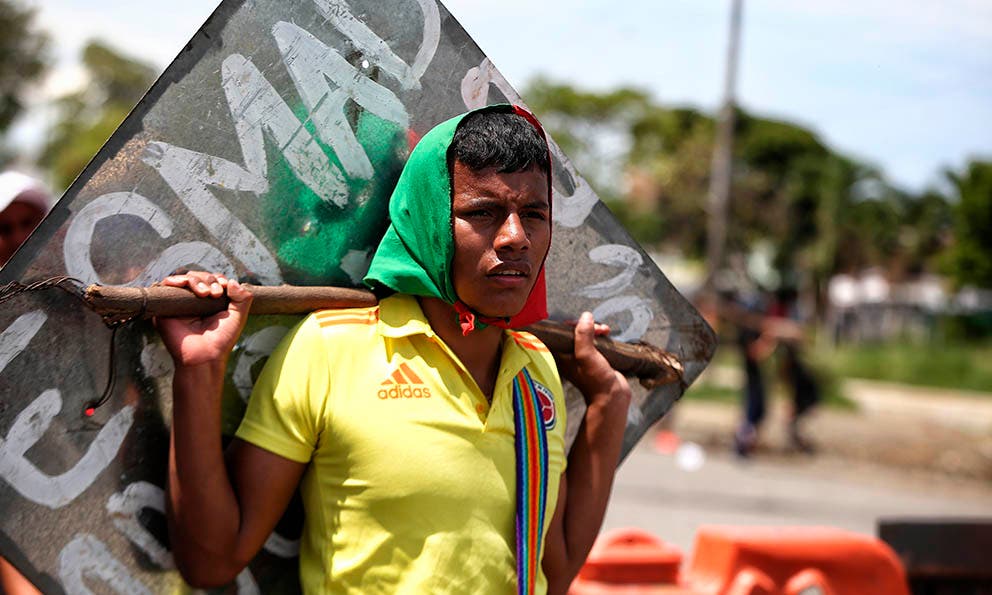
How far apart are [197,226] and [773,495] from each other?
8691mm

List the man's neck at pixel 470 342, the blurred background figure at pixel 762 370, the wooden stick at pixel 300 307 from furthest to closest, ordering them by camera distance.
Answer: the blurred background figure at pixel 762 370
the man's neck at pixel 470 342
the wooden stick at pixel 300 307

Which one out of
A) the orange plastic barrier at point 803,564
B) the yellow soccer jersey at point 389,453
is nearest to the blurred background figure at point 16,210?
the yellow soccer jersey at point 389,453

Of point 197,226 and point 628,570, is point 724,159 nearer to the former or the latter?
point 628,570

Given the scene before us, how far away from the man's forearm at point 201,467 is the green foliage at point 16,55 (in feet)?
71.5

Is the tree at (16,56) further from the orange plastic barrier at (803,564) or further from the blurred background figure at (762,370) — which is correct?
the orange plastic barrier at (803,564)

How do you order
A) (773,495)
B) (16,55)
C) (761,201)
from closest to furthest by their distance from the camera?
(773,495) → (16,55) → (761,201)

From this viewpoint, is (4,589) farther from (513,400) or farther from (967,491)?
(967,491)

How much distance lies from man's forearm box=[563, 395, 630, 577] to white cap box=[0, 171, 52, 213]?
165 centimetres

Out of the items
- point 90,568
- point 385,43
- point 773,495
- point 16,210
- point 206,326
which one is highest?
point 385,43

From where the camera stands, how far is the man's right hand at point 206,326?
1911mm

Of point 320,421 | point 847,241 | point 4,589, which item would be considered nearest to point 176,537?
point 320,421

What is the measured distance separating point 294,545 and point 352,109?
0.85m

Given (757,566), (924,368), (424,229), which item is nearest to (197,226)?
(424,229)

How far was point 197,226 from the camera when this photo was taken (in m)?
2.06
